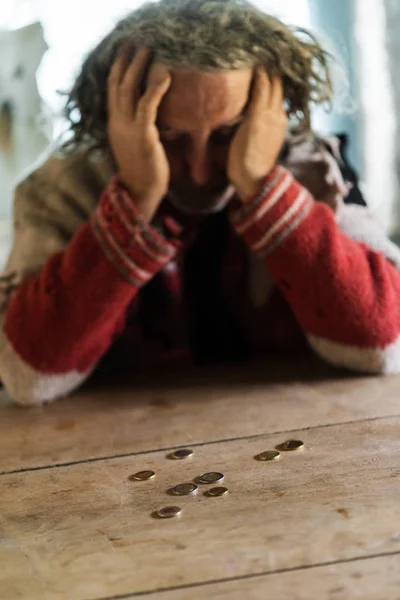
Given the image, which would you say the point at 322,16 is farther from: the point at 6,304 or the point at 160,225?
the point at 6,304

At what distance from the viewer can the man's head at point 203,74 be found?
0.75 metres

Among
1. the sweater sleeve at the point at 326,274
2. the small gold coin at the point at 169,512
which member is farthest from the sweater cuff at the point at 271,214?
the small gold coin at the point at 169,512

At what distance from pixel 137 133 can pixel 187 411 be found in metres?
0.31

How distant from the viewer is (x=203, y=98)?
75 centimetres

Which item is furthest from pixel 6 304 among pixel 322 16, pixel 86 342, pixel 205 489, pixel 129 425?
pixel 322 16

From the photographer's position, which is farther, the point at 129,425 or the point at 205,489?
the point at 129,425

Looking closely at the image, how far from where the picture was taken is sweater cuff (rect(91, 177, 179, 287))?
796mm

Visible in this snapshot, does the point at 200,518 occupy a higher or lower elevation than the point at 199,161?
lower

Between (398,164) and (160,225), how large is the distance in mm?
593

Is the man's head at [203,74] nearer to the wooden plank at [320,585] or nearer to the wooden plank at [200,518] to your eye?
the wooden plank at [200,518]

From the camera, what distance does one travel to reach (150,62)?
0.78 metres

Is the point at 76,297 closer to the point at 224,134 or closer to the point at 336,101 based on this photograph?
the point at 224,134

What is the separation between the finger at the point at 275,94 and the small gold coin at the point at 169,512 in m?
0.48

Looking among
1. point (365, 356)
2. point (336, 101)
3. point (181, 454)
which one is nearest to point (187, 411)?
point (181, 454)
